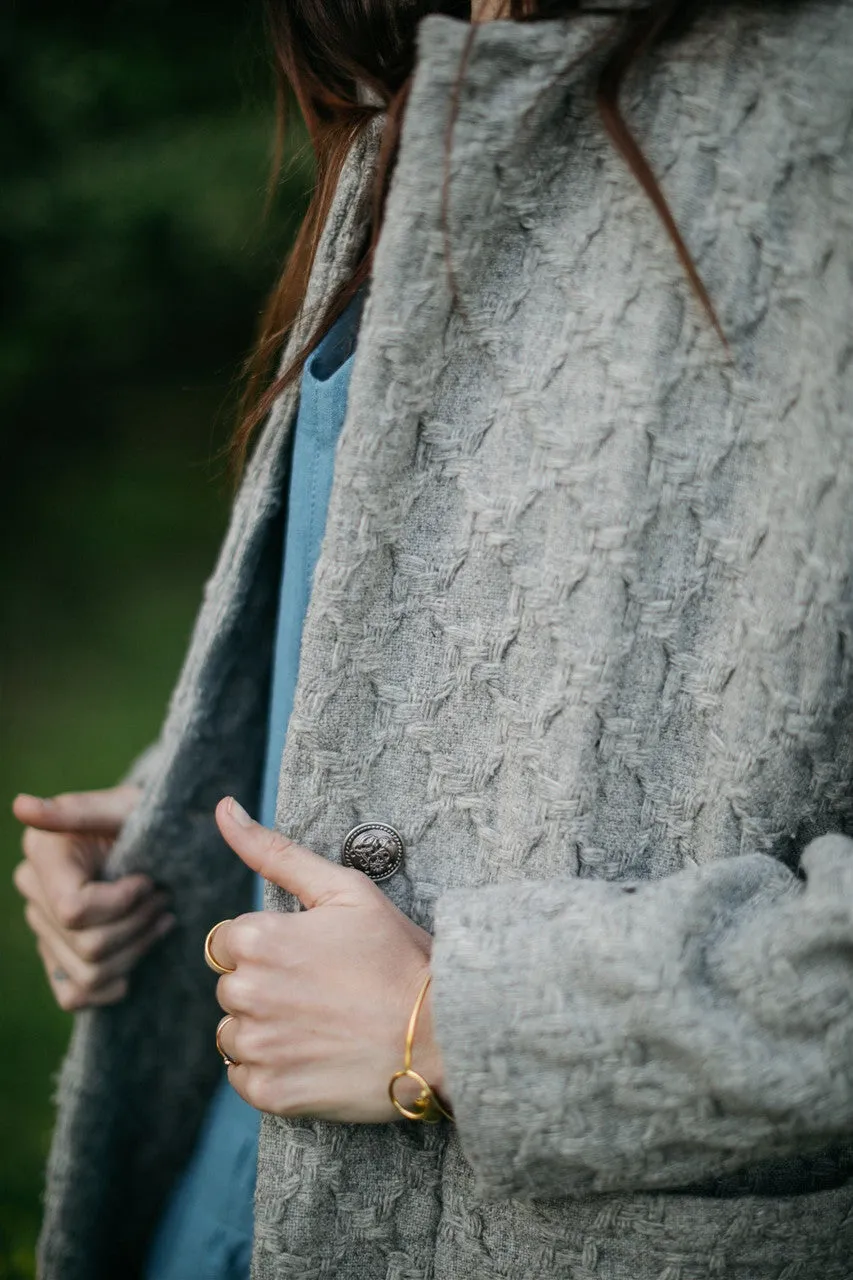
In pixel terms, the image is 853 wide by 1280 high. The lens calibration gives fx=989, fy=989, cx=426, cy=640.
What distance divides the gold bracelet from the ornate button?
0.38 ft

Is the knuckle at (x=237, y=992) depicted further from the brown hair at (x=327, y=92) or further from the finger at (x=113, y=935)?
the brown hair at (x=327, y=92)

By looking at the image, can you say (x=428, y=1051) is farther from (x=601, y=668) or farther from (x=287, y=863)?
(x=601, y=668)

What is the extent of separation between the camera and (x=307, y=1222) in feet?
3.14

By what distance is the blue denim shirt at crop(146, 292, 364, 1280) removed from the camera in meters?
1.09

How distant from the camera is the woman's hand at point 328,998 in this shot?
89cm

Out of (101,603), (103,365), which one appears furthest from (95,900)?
(103,365)

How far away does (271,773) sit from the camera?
1.21 m

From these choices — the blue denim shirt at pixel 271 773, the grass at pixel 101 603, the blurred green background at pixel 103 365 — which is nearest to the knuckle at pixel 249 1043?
the blue denim shirt at pixel 271 773

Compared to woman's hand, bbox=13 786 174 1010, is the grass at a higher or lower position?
lower

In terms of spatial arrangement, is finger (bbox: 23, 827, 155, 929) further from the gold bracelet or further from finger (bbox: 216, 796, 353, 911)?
the gold bracelet

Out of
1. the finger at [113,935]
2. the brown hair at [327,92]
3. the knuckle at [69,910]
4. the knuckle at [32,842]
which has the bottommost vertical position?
the finger at [113,935]

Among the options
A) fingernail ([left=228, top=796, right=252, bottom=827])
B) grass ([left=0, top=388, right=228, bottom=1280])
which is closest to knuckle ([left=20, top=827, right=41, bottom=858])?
fingernail ([left=228, top=796, right=252, bottom=827])

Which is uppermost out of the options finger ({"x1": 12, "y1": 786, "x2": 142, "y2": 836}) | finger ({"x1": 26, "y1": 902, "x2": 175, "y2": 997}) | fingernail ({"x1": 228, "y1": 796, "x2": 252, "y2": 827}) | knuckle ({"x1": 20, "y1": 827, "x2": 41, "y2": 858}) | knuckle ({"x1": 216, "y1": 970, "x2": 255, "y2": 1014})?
fingernail ({"x1": 228, "y1": 796, "x2": 252, "y2": 827})

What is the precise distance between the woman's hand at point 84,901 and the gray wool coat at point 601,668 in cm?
43
